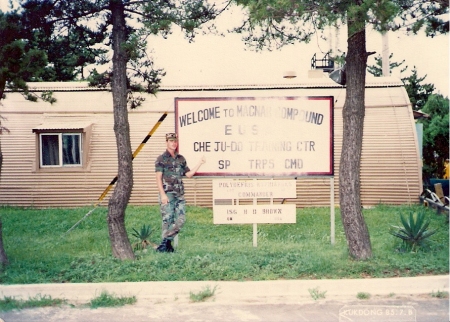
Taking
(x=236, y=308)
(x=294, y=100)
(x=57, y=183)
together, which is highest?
(x=294, y=100)

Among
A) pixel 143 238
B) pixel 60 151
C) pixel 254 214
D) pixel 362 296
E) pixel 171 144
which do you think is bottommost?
pixel 362 296

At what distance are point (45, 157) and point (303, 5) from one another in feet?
33.1

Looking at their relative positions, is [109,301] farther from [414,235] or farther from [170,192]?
[414,235]

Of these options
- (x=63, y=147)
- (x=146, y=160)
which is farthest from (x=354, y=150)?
(x=63, y=147)

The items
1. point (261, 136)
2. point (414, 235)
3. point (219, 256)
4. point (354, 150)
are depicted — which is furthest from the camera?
point (261, 136)

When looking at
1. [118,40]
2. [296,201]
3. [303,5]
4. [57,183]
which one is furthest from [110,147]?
[303,5]

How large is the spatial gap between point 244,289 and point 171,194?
2398mm

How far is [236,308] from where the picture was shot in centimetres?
602

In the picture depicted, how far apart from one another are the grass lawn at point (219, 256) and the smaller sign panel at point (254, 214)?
0.44 metres

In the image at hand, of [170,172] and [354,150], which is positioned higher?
[354,150]

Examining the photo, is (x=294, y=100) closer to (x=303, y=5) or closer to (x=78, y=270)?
(x=303, y=5)

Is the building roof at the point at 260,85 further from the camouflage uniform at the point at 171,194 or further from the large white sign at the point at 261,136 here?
the camouflage uniform at the point at 171,194

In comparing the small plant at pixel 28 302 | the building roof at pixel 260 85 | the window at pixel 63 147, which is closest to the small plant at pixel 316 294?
the small plant at pixel 28 302

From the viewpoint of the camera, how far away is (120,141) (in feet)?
25.5
